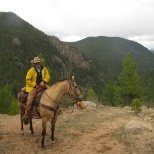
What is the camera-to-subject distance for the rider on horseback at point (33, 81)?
9.16m

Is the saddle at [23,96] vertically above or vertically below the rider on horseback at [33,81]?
below

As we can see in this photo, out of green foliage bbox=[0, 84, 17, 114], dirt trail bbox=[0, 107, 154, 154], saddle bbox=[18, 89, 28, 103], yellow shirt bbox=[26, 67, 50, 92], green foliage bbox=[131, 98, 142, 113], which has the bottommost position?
green foliage bbox=[0, 84, 17, 114]

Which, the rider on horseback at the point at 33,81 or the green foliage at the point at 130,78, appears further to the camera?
the green foliage at the point at 130,78

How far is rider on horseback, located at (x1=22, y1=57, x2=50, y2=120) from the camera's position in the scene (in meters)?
9.16

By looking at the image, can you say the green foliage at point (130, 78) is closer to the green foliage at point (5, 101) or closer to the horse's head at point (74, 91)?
the green foliage at point (5, 101)

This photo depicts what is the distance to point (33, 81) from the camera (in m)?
9.33

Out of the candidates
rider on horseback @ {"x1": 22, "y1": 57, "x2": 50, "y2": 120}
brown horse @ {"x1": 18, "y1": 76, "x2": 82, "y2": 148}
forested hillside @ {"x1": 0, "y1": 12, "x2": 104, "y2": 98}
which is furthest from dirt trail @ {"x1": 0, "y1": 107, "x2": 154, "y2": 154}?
forested hillside @ {"x1": 0, "y1": 12, "x2": 104, "y2": 98}

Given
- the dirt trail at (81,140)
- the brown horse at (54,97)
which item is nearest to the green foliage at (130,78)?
the dirt trail at (81,140)

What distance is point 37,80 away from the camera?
9.38 meters

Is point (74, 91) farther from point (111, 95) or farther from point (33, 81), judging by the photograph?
point (111, 95)

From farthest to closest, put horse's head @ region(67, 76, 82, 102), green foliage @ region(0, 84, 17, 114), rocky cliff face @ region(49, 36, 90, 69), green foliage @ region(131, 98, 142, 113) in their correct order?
1. rocky cliff face @ region(49, 36, 90, 69)
2. green foliage @ region(0, 84, 17, 114)
3. green foliage @ region(131, 98, 142, 113)
4. horse's head @ region(67, 76, 82, 102)

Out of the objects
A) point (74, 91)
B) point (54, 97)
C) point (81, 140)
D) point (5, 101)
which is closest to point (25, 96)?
point (54, 97)

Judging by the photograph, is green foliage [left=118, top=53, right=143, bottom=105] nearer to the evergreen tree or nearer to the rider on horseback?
the evergreen tree

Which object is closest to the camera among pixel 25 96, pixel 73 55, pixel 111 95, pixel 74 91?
pixel 74 91
